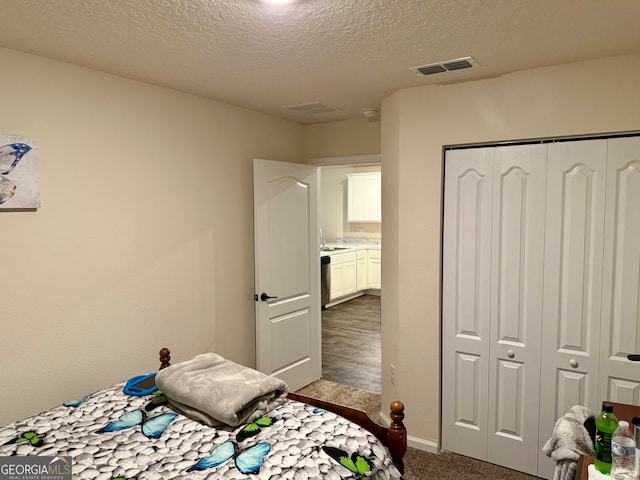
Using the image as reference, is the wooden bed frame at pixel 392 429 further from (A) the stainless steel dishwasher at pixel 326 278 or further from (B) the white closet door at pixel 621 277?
(A) the stainless steel dishwasher at pixel 326 278

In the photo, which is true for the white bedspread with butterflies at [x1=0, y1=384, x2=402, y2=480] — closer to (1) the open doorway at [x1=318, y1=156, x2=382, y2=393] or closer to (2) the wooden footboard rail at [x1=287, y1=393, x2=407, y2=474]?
(2) the wooden footboard rail at [x1=287, y1=393, x2=407, y2=474]

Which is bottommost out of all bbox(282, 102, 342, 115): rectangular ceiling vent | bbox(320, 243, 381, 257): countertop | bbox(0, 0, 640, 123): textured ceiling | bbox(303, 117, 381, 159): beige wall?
bbox(320, 243, 381, 257): countertop

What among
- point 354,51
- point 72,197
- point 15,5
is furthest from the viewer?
point 72,197

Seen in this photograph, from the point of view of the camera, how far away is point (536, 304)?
2.76 m

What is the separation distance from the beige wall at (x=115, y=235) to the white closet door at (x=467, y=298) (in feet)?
5.45

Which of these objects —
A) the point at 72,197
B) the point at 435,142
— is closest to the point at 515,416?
the point at 435,142

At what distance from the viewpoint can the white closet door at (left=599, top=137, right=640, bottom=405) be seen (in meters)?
2.46

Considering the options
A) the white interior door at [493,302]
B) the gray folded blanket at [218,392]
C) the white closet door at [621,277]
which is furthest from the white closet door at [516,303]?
the gray folded blanket at [218,392]

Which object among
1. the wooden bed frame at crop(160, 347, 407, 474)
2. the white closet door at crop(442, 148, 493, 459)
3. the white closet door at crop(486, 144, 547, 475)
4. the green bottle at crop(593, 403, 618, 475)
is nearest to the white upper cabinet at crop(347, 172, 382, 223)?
the white closet door at crop(442, 148, 493, 459)

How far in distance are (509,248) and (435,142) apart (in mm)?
836

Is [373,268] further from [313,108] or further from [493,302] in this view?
[493,302]

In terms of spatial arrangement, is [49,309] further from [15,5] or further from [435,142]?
[435,142]

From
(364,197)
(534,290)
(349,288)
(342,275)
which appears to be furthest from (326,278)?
(534,290)

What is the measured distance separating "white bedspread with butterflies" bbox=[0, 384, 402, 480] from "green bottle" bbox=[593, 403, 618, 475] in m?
0.80
